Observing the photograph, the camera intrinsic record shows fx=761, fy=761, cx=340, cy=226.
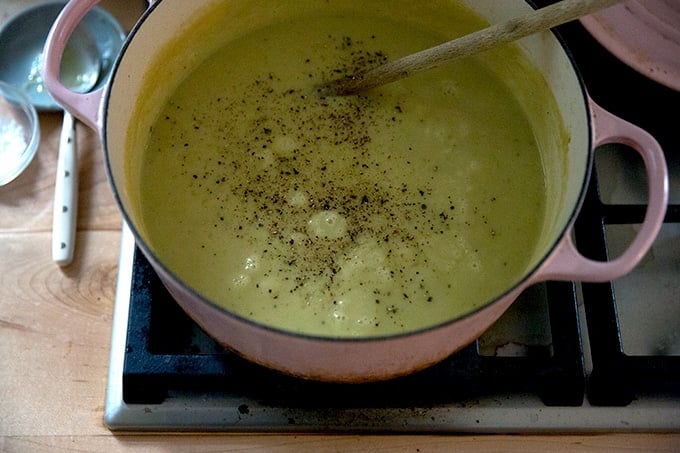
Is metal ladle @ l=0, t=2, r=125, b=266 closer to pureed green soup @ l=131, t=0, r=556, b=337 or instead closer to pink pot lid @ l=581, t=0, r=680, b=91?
pureed green soup @ l=131, t=0, r=556, b=337

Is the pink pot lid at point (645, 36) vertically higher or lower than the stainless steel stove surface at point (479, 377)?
higher

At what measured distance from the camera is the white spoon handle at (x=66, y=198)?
0.79 m

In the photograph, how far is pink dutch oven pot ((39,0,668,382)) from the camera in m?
0.54

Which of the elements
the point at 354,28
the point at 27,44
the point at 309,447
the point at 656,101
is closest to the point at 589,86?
the point at 656,101

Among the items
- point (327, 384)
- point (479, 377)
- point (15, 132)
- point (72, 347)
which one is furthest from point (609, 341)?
point (15, 132)

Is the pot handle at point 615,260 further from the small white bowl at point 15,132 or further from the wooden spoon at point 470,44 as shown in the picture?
the small white bowl at point 15,132

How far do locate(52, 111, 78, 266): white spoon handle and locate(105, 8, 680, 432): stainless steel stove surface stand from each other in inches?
3.2

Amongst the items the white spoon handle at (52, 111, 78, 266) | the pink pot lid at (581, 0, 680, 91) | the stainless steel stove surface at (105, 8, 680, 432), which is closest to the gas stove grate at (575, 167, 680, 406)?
the stainless steel stove surface at (105, 8, 680, 432)

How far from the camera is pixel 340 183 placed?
74 cm

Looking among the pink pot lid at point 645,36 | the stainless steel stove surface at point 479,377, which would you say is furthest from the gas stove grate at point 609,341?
the pink pot lid at point 645,36

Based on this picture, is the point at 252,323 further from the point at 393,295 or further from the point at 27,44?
the point at 27,44

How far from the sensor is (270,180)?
2.45 feet

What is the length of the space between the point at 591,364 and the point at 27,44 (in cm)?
73

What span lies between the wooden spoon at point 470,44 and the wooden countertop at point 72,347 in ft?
0.97
